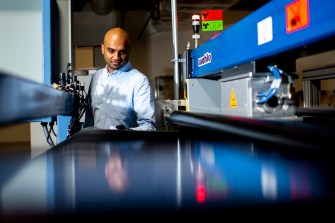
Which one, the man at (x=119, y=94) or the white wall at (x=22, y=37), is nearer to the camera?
the man at (x=119, y=94)

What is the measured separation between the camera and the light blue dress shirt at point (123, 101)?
7.06 ft

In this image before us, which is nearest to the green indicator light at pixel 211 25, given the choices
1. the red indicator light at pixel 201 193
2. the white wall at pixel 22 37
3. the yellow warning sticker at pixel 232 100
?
the yellow warning sticker at pixel 232 100

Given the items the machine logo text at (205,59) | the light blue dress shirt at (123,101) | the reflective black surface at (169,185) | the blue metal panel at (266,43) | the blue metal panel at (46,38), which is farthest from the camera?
the blue metal panel at (46,38)

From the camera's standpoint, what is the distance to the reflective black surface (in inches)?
18.3

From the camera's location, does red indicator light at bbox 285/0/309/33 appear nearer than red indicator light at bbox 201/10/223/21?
Yes

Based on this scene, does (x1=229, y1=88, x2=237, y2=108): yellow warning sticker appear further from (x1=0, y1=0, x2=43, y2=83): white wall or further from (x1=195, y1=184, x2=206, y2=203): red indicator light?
(x1=0, y1=0, x2=43, y2=83): white wall

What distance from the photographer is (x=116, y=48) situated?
2.27 meters

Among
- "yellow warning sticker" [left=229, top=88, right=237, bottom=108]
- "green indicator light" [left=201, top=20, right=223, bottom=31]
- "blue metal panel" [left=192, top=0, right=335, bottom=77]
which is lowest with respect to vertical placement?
"yellow warning sticker" [left=229, top=88, right=237, bottom=108]

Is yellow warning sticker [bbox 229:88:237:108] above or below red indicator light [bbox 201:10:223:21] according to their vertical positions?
below

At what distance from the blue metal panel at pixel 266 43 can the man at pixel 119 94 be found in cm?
56

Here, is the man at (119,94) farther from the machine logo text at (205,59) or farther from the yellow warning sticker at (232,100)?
the yellow warning sticker at (232,100)

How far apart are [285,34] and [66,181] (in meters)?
0.80

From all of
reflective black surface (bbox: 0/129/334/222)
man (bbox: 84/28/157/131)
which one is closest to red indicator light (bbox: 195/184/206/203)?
reflective black surface (bbox: 0/129/334/222)

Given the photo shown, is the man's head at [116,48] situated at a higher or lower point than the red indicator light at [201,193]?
higher
